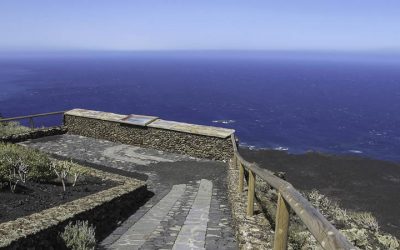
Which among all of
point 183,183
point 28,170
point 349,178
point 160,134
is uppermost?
point 28,170

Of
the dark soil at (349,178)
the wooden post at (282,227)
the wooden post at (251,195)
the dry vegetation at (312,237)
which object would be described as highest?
the wooden post at (282,227)

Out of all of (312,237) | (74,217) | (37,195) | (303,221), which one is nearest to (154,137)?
(37,195)

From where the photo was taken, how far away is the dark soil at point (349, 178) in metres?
31.9

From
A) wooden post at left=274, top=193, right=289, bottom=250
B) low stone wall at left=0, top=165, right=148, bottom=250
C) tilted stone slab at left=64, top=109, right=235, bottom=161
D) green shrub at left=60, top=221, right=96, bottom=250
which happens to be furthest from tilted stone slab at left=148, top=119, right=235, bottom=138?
wooden post at left=274, top=193, right=289, bottom=250

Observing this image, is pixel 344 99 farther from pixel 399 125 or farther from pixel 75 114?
pixel 75 114

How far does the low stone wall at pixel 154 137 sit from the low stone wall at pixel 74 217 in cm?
769

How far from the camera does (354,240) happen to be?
12234 mm

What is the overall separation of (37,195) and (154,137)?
12.1 metres

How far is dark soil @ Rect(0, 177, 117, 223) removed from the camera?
28.8 ft

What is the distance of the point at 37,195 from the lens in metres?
10.0

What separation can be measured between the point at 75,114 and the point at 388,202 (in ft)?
82.0

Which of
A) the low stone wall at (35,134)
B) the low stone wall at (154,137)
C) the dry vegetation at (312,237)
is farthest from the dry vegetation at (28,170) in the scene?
the low stone wall at (35,134)

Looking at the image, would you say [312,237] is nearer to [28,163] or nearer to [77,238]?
[77,238]

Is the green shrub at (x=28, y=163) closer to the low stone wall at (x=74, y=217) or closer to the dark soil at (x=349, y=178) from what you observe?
the low stone wall at (x=74, y=217)
